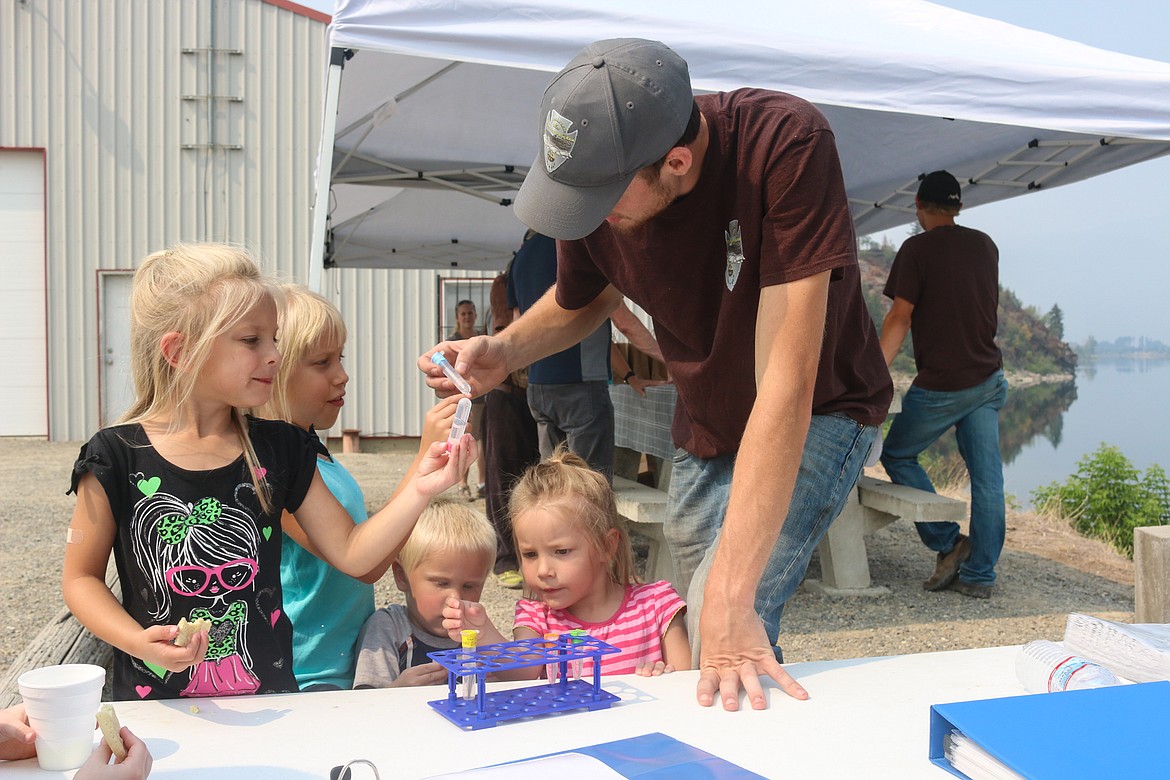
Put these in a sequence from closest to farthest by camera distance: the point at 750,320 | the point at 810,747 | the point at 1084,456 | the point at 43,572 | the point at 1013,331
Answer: the point at 810,747 < the point at 750,320 < the point at 43,572 < the point at 1084,456 < the point at 1013,331

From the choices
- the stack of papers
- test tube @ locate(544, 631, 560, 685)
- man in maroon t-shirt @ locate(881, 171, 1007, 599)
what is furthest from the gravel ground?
test tube @ locate(544, 631, 560, 685)

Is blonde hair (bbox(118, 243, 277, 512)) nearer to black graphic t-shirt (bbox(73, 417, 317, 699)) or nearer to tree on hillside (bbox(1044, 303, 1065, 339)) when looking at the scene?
black graphic t-shirt (bbox(73, 417, 317, 699))

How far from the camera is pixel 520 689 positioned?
140cm

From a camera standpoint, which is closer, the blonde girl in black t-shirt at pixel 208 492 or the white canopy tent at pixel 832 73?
the blonde girl in black t-shirt at pixel 208 492

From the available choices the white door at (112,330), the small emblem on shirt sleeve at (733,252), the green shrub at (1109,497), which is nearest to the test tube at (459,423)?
the small emblem on shirt sleeve at (733,252)

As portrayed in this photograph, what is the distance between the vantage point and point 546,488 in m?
2.37

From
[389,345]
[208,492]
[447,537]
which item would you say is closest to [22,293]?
[389,345]

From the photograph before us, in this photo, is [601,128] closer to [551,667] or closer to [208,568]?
[551,667]

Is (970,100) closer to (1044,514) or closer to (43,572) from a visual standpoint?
(43,572)

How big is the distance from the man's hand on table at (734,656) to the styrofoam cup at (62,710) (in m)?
0.76

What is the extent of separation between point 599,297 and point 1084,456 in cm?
802

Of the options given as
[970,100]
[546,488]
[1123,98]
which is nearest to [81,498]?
[546,488]

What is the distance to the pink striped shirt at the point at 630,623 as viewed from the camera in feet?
7.04

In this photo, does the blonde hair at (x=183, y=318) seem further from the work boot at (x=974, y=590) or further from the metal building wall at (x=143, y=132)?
the metal building wall at (x=143, y=132)
